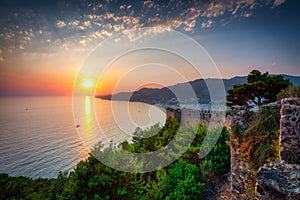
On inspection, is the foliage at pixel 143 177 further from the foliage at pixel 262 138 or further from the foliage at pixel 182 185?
the foliage at pixel 262 138

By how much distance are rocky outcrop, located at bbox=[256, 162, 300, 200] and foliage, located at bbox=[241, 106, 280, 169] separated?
104 centimetres

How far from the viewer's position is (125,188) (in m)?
4.20

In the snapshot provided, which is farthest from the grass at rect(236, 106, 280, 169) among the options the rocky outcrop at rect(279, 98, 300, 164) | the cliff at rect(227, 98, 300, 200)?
the rocky outcrop at rect(279, 98, 300, 164)

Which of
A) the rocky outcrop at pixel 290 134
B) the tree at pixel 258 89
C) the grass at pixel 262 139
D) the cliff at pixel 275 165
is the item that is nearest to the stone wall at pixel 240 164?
the cliff at pixel 275 165

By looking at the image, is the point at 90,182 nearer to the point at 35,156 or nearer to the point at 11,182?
the point at 11,182

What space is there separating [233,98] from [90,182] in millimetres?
12075

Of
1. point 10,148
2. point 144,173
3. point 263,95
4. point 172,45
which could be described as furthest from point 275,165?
point 10,148

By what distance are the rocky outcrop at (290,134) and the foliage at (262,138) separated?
0.50m

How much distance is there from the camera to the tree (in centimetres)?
1061

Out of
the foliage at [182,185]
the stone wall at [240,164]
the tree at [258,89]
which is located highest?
the tree at [258,89]

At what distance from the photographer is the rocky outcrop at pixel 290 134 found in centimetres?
226

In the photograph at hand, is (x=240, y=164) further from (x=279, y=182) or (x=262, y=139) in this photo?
(x=279, y=182)

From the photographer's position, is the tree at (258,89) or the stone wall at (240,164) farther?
the tree at (258,89)

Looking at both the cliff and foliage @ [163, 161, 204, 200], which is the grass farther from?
foliage @ [163, 161, 204, 200]
